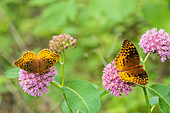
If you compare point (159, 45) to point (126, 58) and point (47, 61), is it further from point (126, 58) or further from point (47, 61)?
point (47, 61)

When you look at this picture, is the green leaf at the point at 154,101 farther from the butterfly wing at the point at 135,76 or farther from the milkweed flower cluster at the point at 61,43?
the milkweed flower cluster at the point at 61,43

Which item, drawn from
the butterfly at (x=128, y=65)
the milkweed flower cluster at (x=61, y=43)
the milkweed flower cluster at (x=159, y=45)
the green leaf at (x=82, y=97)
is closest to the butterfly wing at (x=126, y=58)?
the butterfly at (x=128, y=65)

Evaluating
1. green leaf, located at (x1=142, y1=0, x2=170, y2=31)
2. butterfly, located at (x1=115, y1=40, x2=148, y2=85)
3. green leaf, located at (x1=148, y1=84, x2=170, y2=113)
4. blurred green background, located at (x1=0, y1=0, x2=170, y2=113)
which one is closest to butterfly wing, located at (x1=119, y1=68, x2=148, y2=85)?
butterfly, located at (x1=115, y1=40, x2=148, y2=85)

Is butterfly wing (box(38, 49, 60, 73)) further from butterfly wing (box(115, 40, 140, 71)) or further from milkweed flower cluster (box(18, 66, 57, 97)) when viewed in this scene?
butterfly wing (box(115, 40, 140, 71))

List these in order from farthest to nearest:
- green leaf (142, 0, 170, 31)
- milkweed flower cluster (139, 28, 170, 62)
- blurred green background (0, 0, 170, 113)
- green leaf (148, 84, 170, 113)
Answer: green leaf (142, 0, 170, 31), blurred green background (0, 0, 170, 113), milkweed flower cluster (139, 28, 170, 62), green leaf (148, 84, 170, 113)

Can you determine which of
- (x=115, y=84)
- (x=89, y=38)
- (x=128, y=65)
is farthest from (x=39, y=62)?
(x=89, y=38)

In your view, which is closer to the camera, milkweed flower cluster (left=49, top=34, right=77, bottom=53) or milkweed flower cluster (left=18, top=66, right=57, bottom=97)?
milkweed flower cluster (left=18, top=66, right=57, bottom=97)

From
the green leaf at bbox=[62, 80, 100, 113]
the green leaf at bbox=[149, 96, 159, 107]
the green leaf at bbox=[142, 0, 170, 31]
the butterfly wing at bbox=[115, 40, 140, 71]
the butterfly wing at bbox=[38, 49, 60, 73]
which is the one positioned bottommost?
the green leaf at bbox=[149, 96, 159, 107]

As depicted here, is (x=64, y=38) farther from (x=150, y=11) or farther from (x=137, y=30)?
(x=137, y=30)
